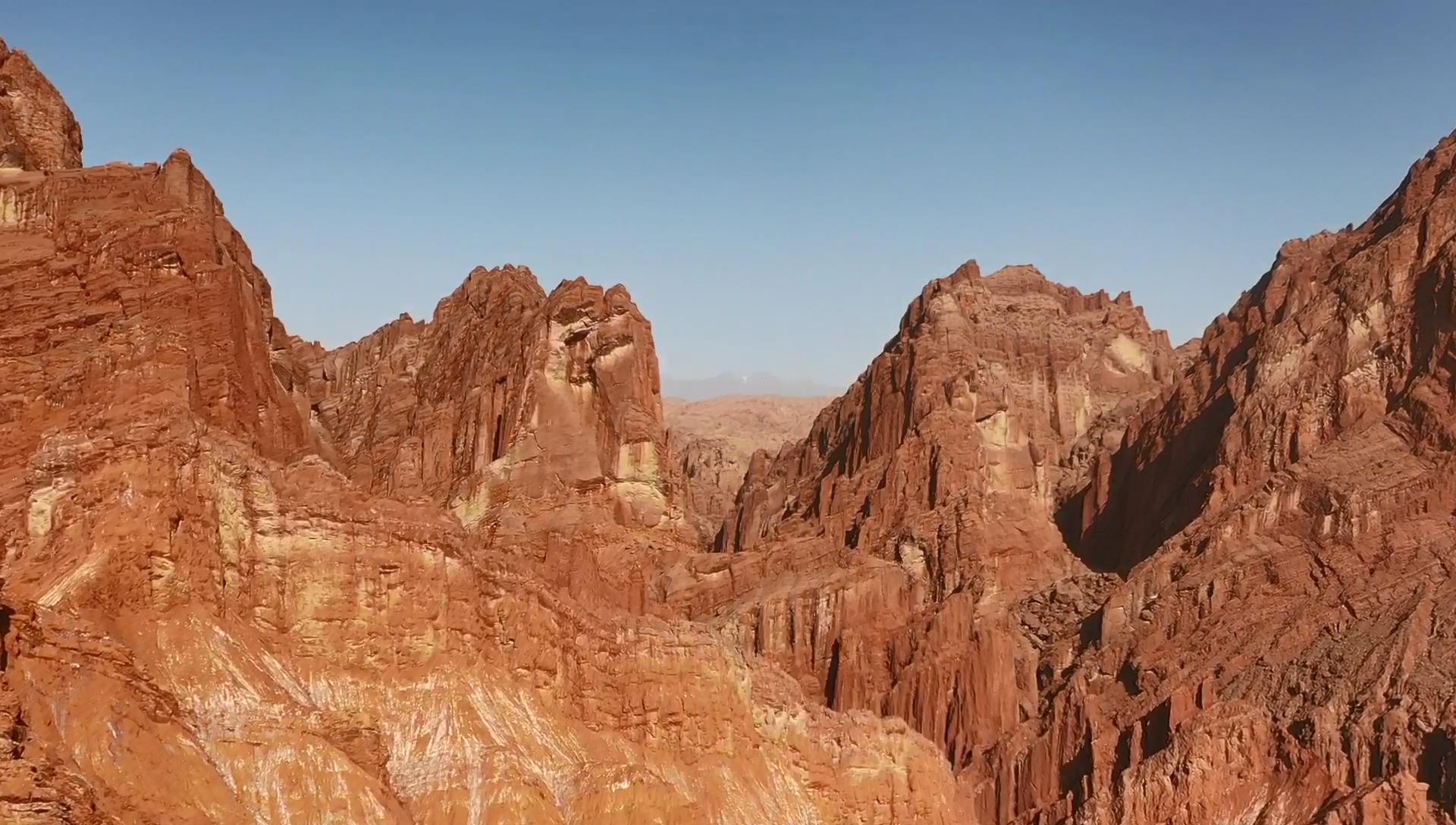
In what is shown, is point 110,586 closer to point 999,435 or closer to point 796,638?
point 796,638

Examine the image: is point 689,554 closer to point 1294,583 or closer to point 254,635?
point 1294,583

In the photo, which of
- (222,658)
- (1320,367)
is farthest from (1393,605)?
(222,658)

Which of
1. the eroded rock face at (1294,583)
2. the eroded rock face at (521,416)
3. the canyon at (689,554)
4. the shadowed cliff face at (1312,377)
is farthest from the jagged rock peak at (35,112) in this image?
the shadowed cliff face at (1312,377)

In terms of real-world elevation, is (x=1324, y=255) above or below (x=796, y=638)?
above

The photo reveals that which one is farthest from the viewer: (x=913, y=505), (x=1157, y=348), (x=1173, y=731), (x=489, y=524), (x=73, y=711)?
(x=1157, y=348)

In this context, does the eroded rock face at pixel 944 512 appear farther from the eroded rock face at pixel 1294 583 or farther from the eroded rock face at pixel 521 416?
the eroded rock face at pixel 521 416

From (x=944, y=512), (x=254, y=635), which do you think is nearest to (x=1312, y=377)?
(x=944, y=512)
